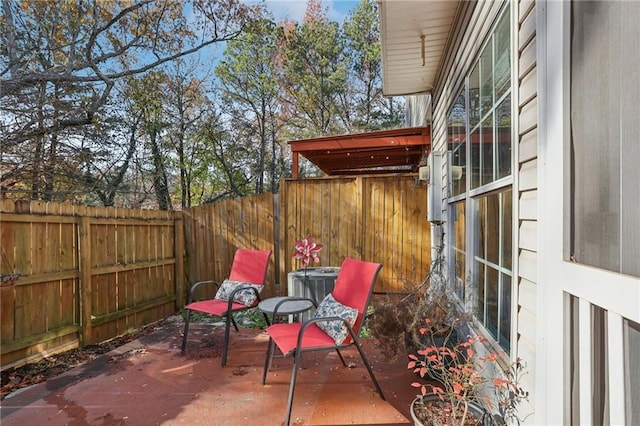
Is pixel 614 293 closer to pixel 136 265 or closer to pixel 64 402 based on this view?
pixel 64 402

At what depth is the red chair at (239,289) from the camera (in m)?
3.36

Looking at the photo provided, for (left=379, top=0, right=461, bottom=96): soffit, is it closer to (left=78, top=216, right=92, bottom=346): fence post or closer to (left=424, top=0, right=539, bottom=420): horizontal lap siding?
(left=424, top=0, right=539, bottom=420): horizontal lap siding

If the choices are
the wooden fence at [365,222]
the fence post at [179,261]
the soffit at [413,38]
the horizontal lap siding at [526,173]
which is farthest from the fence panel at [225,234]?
the horizontal lap siding at [526,173]

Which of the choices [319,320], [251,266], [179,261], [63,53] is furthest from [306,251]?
[63,53]

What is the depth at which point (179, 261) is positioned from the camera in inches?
207

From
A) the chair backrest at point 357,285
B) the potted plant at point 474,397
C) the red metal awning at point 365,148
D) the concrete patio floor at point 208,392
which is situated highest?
the red metal awning at point 365,148

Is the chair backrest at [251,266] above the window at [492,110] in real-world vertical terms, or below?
Answer: below

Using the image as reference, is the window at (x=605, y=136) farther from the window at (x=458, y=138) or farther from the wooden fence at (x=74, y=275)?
the wooden fence at (x=74, y=275)

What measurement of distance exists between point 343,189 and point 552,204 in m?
3.65

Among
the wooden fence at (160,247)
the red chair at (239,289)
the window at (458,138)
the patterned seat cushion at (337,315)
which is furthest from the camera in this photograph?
the red chair at (239,289)

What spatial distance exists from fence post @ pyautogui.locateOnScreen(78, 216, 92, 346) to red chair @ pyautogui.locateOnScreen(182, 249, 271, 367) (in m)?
1.02

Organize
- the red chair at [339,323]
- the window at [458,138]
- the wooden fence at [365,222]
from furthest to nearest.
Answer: the wooden fence at [365,222] < the window at [458,138] < the red chair at [339,323]

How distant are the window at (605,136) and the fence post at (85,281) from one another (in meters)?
4.18

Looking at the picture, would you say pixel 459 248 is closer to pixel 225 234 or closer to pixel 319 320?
pixel 319 320
